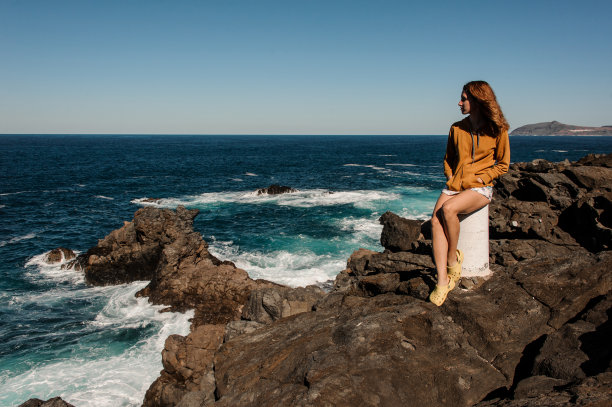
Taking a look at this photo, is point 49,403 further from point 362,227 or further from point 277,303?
point 362,227

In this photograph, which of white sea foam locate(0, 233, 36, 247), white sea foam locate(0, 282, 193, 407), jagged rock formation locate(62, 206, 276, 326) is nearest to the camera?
white sea foam locate(0, 282, 193, 407)

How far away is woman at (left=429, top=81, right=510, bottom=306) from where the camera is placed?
5.39m

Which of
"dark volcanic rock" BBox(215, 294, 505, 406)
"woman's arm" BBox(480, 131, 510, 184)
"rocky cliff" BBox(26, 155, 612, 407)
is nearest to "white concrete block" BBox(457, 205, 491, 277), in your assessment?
"rocky cliff" BBox(26, 155, 612, 407)

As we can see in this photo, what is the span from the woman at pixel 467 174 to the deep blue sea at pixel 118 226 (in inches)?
404

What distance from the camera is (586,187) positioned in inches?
535

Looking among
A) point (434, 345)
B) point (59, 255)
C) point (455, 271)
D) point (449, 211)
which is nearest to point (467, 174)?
point (449, 211)

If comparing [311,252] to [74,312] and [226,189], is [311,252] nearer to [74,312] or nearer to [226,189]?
[74,312]

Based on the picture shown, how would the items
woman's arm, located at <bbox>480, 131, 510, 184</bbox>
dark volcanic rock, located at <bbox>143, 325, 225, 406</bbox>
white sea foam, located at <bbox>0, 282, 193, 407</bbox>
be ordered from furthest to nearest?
white sea foam, located at <bbox>0, 282, 193, 407</bbox> → dark volcanic rock, located at <bbox>143, 325, 225, 406</bbox> → woman's arm, located at <bbox>480, 131, 510, 184</bbox>

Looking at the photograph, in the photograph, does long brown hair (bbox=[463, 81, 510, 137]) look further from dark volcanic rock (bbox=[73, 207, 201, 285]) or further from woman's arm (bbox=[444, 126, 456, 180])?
dark volcanic rock (bbox=[73, 207, 201, 285])

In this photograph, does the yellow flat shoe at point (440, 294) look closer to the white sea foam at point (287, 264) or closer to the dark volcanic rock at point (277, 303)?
the dark volcanic rock at point (277, 303)

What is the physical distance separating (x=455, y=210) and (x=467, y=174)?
0.57 m

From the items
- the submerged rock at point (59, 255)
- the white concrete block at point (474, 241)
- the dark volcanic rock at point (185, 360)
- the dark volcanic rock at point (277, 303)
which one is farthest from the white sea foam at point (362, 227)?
the white concrete block at point (474, 241)

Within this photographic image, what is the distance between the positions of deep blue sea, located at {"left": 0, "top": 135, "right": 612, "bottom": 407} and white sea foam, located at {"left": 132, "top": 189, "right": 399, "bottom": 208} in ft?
0.43

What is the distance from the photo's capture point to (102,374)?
12375mm
